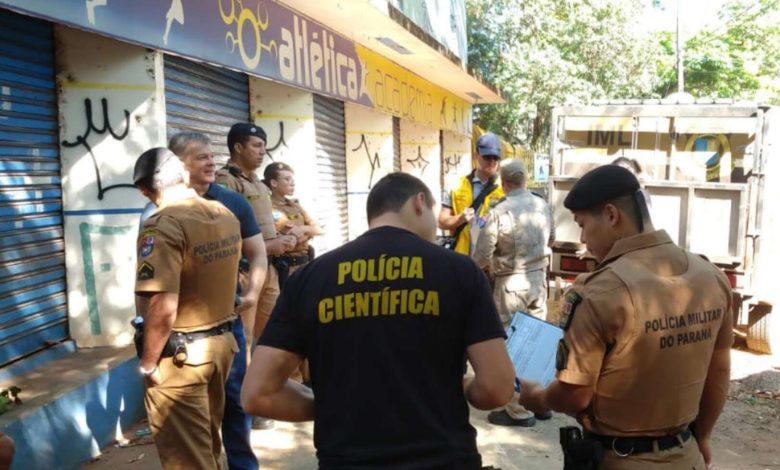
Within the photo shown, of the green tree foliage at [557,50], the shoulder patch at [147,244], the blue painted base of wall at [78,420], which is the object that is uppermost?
the green tree foliage at [557,50]

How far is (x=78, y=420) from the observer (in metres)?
3.78

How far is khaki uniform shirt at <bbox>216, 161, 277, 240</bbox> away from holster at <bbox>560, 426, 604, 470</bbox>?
2807 millimetres

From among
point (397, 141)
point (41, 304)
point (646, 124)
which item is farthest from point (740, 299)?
point (397, 141)

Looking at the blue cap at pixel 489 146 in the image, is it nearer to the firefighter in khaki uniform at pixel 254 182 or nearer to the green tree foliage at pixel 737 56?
the firefighter in khaki uniform at pixel 254 182

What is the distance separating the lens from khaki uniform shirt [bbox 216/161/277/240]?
4238 millimetres

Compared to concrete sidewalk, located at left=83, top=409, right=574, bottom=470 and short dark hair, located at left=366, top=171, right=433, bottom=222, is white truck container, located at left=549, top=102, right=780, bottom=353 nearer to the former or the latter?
concrete sidewalk, located at left=83, top=409, right=574, bottom=470

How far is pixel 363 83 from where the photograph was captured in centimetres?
882

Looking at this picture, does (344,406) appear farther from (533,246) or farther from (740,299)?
(740,299)

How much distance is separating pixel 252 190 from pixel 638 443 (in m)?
3.06

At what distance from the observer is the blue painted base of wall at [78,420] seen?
3.33 m

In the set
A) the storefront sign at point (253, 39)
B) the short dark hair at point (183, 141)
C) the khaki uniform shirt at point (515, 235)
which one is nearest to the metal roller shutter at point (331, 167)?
the storefront sign at point (253, 39)

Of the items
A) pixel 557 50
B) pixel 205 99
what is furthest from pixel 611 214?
pixel 557 50

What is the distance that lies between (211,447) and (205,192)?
1.30 metres

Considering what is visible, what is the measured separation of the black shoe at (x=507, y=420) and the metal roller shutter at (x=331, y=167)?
402 centimetres
